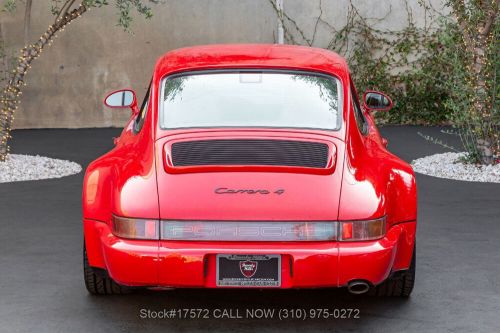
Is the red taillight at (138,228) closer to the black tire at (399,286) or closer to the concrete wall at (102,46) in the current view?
the black tire at (399,286)

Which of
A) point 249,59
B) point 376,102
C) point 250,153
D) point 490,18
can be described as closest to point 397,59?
point 490,18

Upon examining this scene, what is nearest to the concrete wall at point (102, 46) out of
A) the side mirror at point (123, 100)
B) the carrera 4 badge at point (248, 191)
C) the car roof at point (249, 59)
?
the side mirror at point (123, 100)

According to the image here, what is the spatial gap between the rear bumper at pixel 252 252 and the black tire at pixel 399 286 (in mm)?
736

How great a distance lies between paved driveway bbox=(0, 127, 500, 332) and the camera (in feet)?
18.7

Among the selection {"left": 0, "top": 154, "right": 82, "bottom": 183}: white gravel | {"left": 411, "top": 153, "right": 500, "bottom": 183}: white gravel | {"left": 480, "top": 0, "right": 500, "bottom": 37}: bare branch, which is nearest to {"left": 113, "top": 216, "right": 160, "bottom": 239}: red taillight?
{"left": 0, "top": 154, "right": 82, "bottom": 183}: white gravel

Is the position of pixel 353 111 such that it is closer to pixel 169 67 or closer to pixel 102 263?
pixel 169 67

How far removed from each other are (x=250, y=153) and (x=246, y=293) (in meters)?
1.18

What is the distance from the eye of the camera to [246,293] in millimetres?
6430

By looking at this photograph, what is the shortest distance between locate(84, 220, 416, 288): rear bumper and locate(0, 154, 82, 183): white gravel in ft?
23.9

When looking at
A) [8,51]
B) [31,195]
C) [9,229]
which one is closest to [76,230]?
[9,229]

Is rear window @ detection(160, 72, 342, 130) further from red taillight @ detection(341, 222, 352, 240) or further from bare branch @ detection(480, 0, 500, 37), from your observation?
bare branch @ detection(480, 0, 500, 37)

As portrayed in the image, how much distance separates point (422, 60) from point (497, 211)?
367 inches

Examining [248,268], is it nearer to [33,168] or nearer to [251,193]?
[251,193]

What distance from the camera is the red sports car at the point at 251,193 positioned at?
532 centimetres
